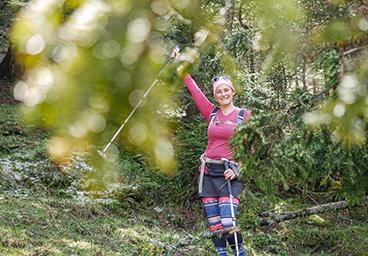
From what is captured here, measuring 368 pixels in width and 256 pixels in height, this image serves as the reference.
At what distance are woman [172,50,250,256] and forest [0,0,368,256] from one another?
0.23m

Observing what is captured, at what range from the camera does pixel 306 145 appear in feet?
6.31

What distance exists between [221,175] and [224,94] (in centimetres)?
89

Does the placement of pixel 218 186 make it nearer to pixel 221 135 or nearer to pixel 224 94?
pixel 221 135

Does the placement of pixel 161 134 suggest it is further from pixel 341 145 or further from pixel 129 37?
pixel 341 145

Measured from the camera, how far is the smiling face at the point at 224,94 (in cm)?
346

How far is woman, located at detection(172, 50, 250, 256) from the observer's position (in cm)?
328

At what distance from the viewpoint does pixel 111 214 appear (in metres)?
5.88

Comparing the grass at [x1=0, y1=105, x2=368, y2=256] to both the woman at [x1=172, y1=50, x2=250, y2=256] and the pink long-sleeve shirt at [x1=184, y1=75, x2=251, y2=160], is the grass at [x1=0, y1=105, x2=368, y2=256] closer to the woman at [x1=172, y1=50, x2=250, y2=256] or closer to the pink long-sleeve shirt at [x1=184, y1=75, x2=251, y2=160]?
the woman at [x1=172, y1=50, x2=250, y2=256]


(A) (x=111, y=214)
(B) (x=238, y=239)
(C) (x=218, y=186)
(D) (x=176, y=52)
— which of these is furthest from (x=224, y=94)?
(A) (x=111, y=214)

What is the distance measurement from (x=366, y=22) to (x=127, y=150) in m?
6.29

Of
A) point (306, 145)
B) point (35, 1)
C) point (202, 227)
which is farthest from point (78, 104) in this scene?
point (306, 145)

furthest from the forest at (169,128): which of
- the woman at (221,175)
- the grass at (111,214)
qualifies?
the woman at (221,175)

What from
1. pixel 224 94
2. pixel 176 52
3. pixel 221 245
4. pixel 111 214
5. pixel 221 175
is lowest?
pixel 111 214

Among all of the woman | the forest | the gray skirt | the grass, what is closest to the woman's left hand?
the woman
